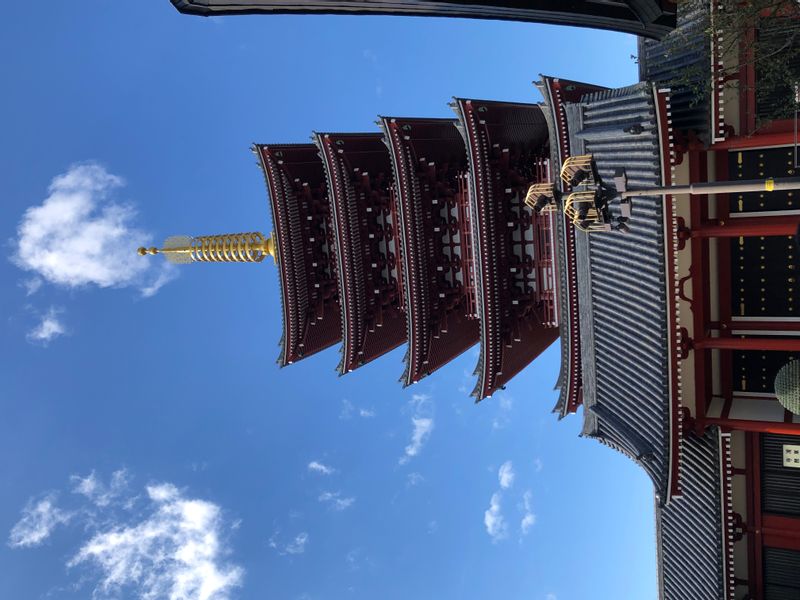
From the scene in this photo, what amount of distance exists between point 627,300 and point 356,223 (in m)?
12.0

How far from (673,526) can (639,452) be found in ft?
18.5

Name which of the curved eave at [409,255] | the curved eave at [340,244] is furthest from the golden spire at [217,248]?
the curved eave at [409,255]

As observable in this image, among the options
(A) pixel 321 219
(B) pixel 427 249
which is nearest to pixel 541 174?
(B) pixel 427 249

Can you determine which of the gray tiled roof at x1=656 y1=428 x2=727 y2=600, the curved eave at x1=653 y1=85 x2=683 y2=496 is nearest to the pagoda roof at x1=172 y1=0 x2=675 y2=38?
the curved eave at x1=653 y1=85 x2=683 y2=496

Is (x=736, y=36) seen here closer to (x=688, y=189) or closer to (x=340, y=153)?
(x=688, y=189)

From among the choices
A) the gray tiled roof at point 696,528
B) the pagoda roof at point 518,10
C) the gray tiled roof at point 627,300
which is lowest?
the gray tiled roof at point 696,528

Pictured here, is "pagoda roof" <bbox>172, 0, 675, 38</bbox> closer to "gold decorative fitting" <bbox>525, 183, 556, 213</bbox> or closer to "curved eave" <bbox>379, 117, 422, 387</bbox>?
"curved eave" <bbox>379, 117, 422, 387</bbox>

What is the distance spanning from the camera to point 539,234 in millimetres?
23156

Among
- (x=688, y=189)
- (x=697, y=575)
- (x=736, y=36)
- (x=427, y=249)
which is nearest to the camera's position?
(x=688, y=189)

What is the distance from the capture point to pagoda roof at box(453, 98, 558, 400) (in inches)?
856

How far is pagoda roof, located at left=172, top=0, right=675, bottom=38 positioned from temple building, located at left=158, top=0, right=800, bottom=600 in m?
0.15

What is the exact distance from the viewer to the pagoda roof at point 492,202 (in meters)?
21.7

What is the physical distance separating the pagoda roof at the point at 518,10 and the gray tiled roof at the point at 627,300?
2558 mm

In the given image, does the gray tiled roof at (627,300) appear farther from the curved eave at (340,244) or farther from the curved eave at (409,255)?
the curved eave at (340,244)
